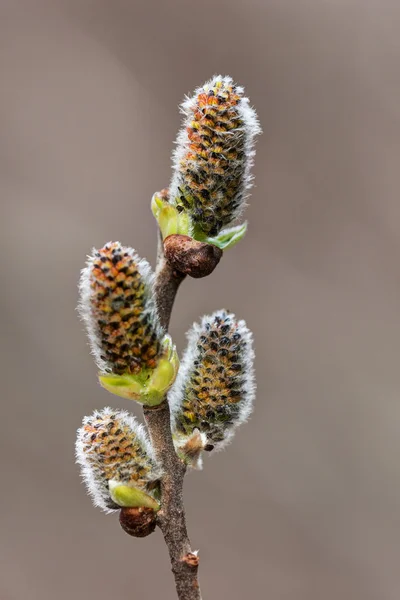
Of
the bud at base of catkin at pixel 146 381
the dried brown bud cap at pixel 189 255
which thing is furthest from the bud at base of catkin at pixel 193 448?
the dried brown bud cap at pixel 189 255

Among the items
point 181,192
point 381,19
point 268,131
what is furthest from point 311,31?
point 181,192

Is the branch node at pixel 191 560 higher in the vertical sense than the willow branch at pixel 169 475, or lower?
lower

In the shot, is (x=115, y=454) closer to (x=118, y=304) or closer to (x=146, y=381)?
(x=146, y=381)

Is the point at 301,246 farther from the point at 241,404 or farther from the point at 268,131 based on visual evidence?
the point at 241,404

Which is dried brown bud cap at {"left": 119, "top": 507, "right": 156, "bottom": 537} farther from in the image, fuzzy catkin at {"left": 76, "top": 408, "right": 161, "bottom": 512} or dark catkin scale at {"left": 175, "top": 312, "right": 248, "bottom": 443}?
dark catkin scale at {"left": 175, "top": 312, "right": 248, "bottom": 443}

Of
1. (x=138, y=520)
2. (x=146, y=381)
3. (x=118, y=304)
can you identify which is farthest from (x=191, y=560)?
(x=118, y=304)

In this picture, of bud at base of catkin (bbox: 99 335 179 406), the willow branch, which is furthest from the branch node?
bud at base of catkin (bbox: 99 335 179 406)

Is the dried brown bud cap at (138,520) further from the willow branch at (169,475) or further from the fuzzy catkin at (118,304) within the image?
the fuzzy catkin at (118,304)
